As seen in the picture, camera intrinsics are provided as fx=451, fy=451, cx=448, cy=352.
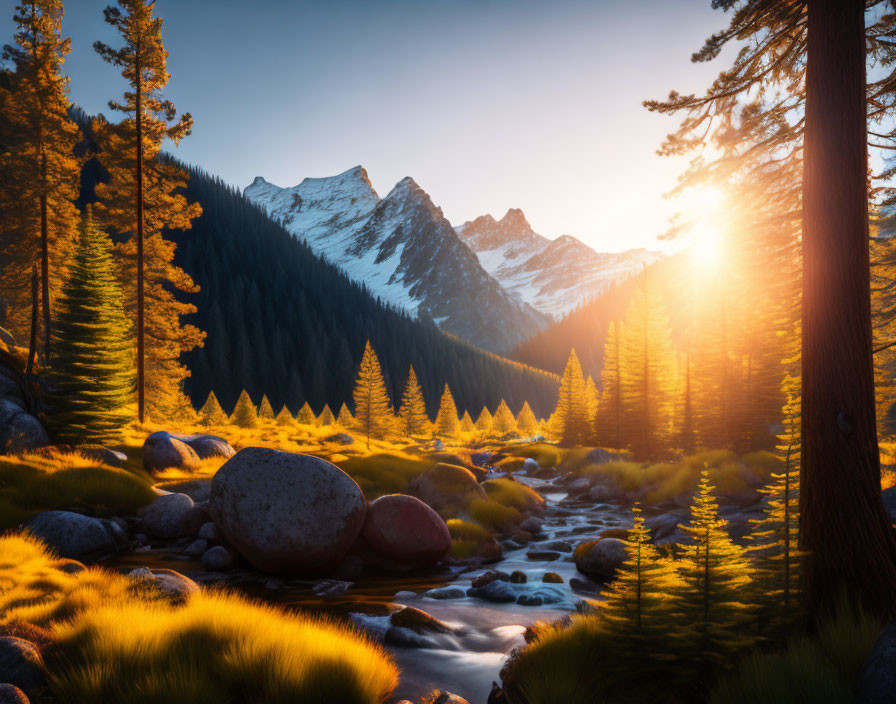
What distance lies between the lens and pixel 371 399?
52.2 metres

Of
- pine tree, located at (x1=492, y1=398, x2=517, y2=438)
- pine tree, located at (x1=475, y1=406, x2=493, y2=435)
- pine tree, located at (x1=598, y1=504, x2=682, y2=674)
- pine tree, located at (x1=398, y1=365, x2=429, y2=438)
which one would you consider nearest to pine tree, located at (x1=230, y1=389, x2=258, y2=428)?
pine tree, located at (x1=398, y1=365, x2=429, y2=438)

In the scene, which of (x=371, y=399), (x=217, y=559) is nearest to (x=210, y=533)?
(x=217, y=559)

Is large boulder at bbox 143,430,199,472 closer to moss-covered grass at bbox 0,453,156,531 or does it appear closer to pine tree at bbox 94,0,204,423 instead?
moss-covered grass at bbox 0,453,156,531

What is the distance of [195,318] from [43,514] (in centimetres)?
11323

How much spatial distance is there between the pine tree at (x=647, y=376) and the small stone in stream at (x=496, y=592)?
22325 mm

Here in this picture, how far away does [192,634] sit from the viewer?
13.4 feet

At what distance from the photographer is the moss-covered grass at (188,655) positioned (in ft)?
10.9

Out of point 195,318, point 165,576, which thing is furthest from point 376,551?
point 195,318

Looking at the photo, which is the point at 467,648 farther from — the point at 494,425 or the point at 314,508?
the point at 494,425

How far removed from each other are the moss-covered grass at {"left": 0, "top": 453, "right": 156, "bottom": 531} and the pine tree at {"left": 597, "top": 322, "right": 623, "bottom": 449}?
89.9ft

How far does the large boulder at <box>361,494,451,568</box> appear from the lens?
1020 centimetres

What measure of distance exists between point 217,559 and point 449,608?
473cm

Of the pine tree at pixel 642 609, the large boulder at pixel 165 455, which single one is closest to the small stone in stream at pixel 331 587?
the pine tree at pixel 642 609

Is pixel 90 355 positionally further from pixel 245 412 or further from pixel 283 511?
pixel 245 412
